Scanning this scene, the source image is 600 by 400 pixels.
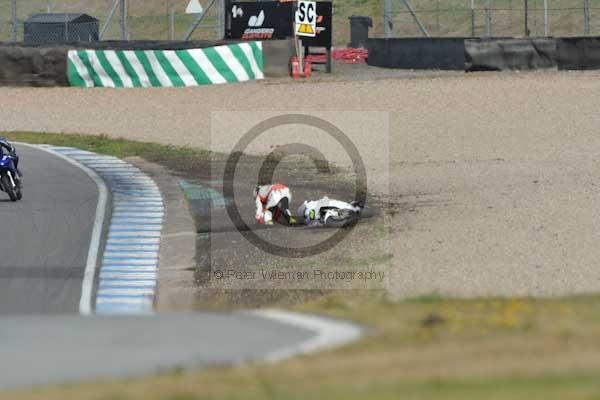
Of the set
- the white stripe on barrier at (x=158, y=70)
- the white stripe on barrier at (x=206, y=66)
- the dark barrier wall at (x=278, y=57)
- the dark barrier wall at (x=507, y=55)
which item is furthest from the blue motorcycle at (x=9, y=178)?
the dark barrier wall at (x=507, y=55)

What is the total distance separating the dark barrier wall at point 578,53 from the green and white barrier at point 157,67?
8.23m

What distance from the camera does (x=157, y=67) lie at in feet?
111

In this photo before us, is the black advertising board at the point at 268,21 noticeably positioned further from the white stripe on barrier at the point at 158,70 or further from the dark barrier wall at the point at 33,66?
the dark barrier wall at the point at 33,66

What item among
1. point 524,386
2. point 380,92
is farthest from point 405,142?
point 524,386

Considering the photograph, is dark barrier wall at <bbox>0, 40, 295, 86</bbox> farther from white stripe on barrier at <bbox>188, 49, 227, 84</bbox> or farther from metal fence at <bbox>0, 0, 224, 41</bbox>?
metal fence at <bbox>0, 0, 224, 41</bbox>

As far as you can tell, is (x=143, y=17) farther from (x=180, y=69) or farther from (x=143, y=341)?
(x=143, y=341)

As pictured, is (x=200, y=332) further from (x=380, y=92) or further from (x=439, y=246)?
(x=380, y=92)

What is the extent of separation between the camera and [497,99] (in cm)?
3000

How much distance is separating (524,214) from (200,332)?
10.5 metres

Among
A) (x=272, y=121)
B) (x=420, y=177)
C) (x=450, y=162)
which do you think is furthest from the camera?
(x=272, y=121)

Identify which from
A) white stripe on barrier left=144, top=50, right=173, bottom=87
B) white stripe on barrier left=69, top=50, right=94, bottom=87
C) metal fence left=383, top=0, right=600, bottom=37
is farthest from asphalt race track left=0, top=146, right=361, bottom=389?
metal fence left=383, top=0, right=600, bottom=37

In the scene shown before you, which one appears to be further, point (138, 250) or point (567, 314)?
point (138, 250)

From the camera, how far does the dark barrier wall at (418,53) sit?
3550 centimetres

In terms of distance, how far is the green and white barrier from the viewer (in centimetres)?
3381
